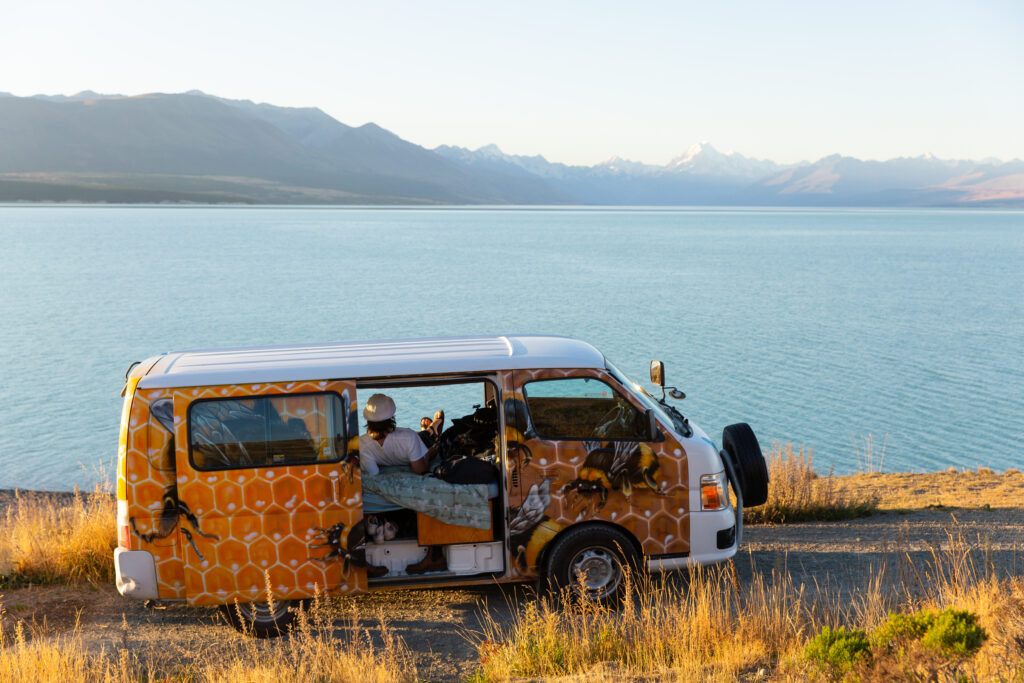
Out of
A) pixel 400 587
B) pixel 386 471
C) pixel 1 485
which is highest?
pixel 386 471

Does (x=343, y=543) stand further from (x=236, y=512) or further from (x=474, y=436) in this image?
(x=474, y=436)

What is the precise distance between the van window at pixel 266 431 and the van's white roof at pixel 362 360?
0.18m

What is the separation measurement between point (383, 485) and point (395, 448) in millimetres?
526

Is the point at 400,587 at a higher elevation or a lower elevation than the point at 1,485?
higher

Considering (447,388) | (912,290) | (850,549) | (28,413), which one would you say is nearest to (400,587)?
(850,549)

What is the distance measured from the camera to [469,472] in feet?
23.1

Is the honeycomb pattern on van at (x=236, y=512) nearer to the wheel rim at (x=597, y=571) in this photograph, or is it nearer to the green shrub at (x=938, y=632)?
the wheel rim at (x=597, y=571)

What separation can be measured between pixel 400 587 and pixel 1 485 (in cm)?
1682

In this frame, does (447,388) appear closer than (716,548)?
No

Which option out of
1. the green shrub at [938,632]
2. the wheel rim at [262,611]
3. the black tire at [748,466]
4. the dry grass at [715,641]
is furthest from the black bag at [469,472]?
the green shrub at [938,632]

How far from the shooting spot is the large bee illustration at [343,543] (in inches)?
262

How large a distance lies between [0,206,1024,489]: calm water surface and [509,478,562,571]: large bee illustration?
1283cm

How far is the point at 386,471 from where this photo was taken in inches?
289

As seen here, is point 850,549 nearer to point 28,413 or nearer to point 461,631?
point 461,631
